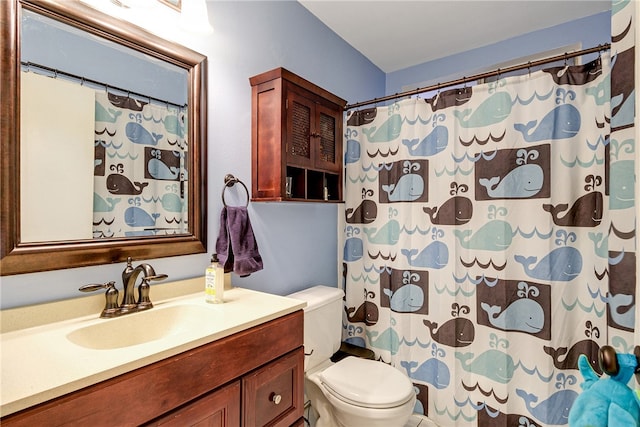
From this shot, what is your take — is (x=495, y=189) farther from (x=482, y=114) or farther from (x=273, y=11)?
(x=273, y=11)

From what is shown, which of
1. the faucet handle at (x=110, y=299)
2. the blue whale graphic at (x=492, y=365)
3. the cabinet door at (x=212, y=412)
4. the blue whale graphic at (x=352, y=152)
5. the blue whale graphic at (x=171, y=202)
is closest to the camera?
the cabinet door at (x=212, y=412)

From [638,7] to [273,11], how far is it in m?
1.59

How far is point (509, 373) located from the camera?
66.0 inches

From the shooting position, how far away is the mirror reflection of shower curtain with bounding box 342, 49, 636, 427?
4.94 feet

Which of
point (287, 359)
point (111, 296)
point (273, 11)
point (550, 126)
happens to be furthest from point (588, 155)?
point (111, 296)

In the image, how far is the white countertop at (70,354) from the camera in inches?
25.1

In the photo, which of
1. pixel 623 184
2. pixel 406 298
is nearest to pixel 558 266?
pixel 623 184

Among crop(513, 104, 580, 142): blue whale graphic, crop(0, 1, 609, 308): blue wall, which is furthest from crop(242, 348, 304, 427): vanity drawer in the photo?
crop(513, 104, 580, 142): blue whale graphic

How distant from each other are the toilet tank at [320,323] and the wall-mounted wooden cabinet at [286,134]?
1.84 feet

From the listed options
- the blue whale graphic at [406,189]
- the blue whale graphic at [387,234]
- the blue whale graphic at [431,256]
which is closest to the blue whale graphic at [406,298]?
the blue whale graphic at [431,256]

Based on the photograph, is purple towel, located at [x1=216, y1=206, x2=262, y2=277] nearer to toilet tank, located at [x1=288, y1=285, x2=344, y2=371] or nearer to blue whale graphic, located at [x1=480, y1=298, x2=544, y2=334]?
toilet tank, located at [x1=288, y1=285, x2=344, y2=371]

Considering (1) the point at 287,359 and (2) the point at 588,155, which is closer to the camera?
(1) the point at 287,359

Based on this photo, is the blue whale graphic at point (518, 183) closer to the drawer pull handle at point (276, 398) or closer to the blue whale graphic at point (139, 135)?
the drawer pull handle at point (276, 398)

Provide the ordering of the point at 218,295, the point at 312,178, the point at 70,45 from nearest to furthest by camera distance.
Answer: the point at 70,45, the point at 218,295, the point at 312,178
